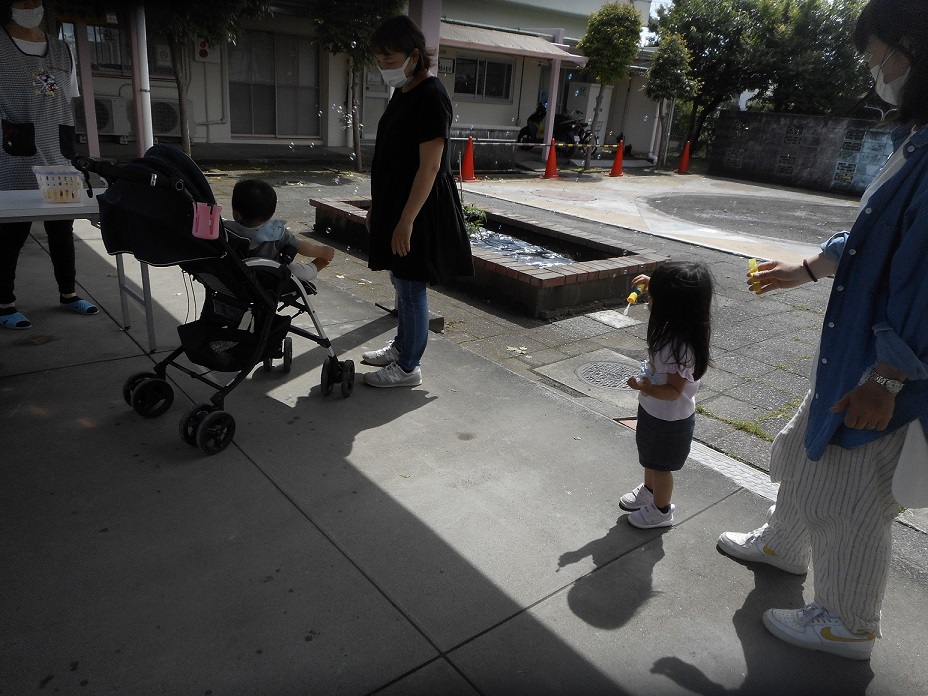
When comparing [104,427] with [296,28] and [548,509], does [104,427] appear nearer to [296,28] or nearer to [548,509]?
[548,509]

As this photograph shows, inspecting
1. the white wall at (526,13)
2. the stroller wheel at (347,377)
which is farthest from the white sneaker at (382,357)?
the white wall at (526,13)

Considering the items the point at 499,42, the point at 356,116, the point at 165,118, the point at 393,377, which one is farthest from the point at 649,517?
the point at 499,42

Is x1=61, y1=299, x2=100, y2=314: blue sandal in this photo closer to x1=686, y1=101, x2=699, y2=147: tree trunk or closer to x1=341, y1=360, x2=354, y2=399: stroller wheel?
x1=341, y1=360, x2=354, y2=399: stroller wheel

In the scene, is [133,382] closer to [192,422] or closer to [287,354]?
[192,422]

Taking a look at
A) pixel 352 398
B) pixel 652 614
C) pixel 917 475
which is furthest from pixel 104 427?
pixel 917 475

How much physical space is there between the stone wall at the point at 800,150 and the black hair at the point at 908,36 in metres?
16.6

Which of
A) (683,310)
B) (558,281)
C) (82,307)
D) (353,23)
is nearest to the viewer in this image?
(683,310)

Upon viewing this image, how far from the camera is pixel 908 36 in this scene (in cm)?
170

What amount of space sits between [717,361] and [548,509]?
247 cm

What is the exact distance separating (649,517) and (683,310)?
2.78 feet

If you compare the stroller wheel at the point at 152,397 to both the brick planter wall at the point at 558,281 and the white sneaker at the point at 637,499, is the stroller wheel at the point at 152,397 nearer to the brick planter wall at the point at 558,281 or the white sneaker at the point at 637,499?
the white sneaker at the point at 637,499

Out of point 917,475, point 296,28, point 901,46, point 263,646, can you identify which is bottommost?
point 263,646

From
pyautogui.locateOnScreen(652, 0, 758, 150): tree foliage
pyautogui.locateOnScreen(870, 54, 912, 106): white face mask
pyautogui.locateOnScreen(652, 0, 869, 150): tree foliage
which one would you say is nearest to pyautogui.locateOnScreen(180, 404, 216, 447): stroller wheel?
pyautogui.locateOnScreen(870, 54, 912, 106): white face mask

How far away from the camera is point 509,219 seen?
7.82 meters
